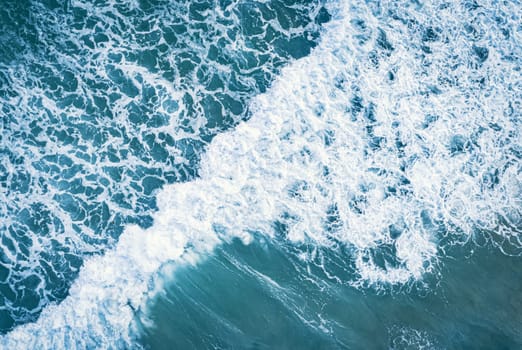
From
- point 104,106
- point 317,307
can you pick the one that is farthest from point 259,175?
point 104,106

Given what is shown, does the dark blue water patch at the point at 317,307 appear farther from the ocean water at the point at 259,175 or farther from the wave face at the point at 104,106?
the wave face at the point at 104,106

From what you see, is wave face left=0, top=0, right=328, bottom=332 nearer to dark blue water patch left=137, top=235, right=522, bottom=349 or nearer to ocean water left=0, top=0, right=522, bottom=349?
ocean water left=0, top=0, right=522, bottom=349

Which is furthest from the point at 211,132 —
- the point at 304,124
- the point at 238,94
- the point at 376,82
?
the point at 376,82

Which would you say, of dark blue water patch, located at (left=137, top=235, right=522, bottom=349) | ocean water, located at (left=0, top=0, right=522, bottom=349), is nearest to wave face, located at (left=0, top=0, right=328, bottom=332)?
ocean water, located at (left=0, top=0, right=522, bottom=349)

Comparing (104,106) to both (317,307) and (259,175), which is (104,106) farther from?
(317,307)

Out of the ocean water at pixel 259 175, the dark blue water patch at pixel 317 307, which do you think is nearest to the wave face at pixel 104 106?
the ocean water at pixel 259 175
